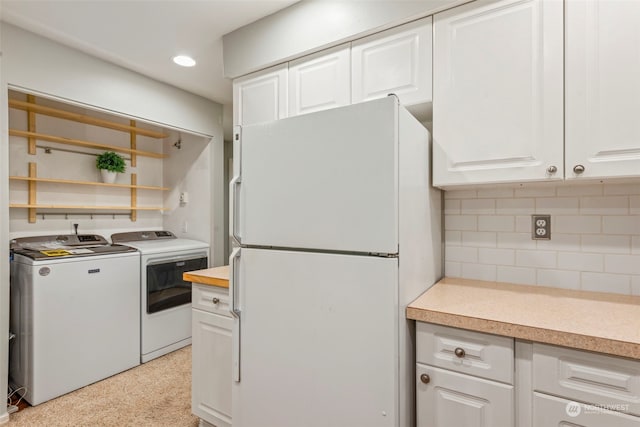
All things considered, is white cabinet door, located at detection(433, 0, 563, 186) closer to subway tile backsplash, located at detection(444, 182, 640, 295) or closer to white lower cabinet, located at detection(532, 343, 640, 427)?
subway tile backsplash, located at detection(444, 182, 640, 295)

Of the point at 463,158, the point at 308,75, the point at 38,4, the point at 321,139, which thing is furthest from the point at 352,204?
the point at 38,4

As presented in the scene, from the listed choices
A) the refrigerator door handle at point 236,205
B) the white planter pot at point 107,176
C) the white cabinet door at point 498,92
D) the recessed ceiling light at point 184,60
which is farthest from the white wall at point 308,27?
the white planter pot at point 107,176

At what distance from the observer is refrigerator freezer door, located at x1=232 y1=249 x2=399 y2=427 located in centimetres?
118

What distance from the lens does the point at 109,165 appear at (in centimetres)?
296

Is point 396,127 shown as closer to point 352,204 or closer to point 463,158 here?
point 352,204

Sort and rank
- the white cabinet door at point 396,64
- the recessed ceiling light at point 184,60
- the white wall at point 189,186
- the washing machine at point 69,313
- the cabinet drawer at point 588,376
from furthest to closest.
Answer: the white wall at point 189,186 < the recessed ceiling light at point 184,60 < the washing machine at point 69,313 < the white cabinet door at point 396,64 < the cabinet drawer at point 588,376

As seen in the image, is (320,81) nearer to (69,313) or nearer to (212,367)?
(212,367)

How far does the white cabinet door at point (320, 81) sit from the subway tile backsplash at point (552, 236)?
32.1 inches

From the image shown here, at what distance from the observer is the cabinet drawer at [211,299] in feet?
5.74

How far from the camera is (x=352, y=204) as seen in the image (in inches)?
48.4

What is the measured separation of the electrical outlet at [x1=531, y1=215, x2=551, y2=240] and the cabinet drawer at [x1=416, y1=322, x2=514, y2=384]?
725 mm

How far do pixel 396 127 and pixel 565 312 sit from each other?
90 centimetres

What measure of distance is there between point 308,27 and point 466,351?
172cm

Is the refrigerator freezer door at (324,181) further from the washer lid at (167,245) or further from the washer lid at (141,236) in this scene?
the washer lid at (141,236)
